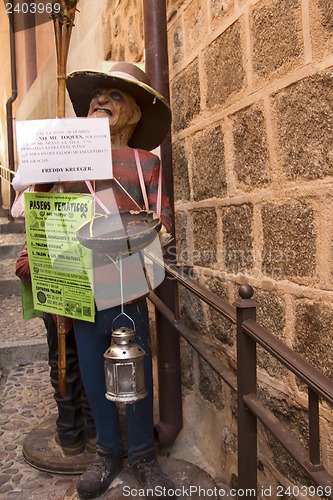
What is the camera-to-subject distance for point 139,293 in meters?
1.94

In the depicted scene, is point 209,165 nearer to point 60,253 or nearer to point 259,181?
point 259,181

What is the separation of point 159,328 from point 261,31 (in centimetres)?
137

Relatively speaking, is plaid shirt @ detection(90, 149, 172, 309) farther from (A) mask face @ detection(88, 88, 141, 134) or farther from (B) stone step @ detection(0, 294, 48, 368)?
(B) stone step @ detection(0, 294, 48, 368)

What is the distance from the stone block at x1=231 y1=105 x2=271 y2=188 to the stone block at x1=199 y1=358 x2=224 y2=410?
2.92 feet

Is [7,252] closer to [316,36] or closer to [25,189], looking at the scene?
[25,189]

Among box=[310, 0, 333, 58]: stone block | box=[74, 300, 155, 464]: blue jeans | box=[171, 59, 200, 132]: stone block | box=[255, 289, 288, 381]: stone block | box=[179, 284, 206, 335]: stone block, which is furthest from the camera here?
box=[179, 284, 206, 335]: stone block

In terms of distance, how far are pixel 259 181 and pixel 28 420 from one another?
1786mm

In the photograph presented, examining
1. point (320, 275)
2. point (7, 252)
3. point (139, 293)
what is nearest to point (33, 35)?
point (7, 252)

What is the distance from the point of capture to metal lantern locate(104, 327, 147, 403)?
70.1 inches

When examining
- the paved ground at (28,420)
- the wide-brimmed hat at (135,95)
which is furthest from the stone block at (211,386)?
the wide-brimmed hat at (135,95)

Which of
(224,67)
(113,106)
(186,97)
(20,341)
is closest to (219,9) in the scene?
(224,67)

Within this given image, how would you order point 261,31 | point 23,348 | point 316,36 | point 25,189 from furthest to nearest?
point 23,348 → point 25,189 → point 261,31 → point 316,36

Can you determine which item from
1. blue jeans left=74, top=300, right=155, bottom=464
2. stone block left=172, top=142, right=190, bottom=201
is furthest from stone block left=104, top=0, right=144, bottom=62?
blue jeans left=74, top=300, right=155, bottom=464

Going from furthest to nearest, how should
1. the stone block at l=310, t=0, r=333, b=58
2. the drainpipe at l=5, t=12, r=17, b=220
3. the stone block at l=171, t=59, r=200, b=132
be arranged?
the drainpipe at l=5, t=12, r=17, b=220
the stone block at l=171, t=59, r=200, b=132
the stone block at l=310, t=0, r=333, b=58
